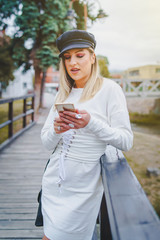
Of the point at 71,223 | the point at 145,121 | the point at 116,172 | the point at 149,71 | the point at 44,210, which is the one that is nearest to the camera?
the point at 116,172

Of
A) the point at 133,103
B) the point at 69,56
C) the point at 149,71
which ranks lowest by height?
the point at 133,103

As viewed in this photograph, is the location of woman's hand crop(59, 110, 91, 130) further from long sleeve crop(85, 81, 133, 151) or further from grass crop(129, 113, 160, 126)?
grass crop(129, 113, 160, 126)

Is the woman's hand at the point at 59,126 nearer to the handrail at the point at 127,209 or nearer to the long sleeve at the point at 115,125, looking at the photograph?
the long sleeve at the point at 115,125

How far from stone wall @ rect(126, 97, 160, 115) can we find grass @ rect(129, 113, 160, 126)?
45 centimetres

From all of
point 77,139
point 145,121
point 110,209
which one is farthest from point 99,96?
point 145,121

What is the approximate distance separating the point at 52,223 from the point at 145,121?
2236 cm

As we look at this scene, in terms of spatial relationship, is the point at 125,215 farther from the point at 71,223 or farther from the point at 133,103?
the point at 133,103

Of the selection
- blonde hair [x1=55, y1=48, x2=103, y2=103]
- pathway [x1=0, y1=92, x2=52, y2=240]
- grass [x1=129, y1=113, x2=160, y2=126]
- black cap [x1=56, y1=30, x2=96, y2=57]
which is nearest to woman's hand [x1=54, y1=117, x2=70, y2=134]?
blonde hair [x1=55, y1=48, x2=103, y2=103]

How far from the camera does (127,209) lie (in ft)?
2.53

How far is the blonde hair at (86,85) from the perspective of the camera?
1.31 meters

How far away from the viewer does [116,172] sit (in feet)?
3.54

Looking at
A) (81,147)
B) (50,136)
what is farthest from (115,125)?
(50,136)

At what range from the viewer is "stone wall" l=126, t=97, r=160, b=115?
2359 cm

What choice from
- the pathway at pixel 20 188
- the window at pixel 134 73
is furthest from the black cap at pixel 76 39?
the window at pixel 134 73
